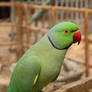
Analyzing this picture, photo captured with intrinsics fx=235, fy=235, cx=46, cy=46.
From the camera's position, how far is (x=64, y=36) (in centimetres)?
174

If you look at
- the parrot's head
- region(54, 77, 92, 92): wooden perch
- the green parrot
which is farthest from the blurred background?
the parrot's head

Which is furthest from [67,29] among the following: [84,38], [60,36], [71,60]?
[71,60]

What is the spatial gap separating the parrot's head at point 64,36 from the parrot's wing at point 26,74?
20 cm

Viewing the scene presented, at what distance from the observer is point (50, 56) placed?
1.73 metres

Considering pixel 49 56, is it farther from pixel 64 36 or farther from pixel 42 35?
pixel 42 35

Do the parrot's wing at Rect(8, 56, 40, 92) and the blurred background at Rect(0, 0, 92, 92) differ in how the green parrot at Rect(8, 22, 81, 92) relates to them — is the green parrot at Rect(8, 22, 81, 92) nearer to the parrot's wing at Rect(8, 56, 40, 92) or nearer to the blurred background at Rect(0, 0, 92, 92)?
the parrot's wing at Rect(8, 56, 40, 92)

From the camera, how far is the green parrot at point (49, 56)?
1729mm

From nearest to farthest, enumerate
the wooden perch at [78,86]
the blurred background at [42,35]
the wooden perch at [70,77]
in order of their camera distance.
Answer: the wooden perch at [78,86]
the wooden perch at [70,77]
the blurred background at [42,35]

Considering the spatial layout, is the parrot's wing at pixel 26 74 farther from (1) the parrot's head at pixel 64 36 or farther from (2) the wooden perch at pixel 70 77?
(2) the wooden perch at pixel 70 77

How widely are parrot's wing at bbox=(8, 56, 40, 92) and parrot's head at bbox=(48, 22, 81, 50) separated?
196mm

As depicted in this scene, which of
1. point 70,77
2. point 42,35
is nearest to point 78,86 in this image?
point 70,77

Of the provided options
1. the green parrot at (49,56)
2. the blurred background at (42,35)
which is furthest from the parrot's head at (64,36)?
the blurred background at (42,35)

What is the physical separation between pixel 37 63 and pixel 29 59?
0.23ft

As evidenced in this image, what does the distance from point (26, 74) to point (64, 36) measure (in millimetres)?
407
